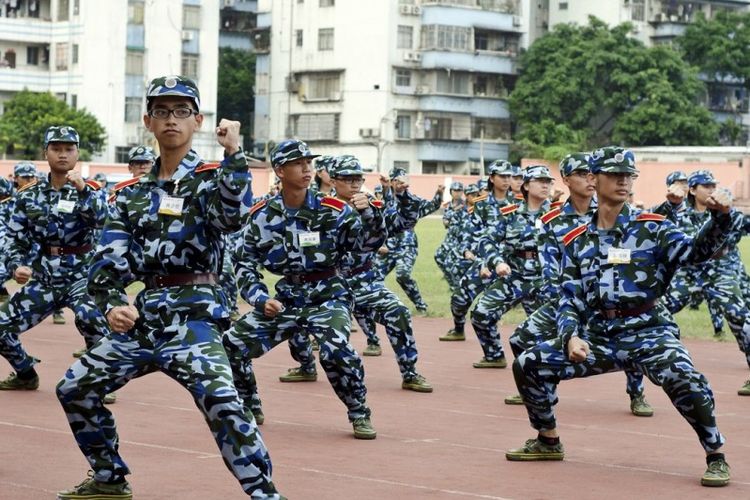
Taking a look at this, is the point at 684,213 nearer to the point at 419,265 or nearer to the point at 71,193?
the point at 71,193

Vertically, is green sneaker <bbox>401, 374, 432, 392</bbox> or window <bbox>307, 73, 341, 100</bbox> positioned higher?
window <bbox>307, 73, 341, 100</bbox>

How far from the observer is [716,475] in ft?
32.6

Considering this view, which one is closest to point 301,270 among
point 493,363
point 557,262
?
point 557,262

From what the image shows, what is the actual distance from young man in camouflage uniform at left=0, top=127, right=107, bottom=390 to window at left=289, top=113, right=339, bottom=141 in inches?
2718

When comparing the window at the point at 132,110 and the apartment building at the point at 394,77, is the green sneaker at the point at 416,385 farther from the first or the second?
the apartment building at the point at 394,77

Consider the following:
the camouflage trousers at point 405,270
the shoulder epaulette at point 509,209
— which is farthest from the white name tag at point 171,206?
the camouflage trousers at point 405,270

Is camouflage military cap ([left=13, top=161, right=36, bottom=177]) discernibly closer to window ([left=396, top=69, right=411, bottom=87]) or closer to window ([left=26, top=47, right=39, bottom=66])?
window ([left=26, top=47, right=39, bottom=66])

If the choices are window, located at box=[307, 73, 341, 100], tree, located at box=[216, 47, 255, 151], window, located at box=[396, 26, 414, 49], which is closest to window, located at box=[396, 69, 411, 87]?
window, located at box=[396, 26, 414, 49]

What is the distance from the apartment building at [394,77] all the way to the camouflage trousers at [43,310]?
223 ft

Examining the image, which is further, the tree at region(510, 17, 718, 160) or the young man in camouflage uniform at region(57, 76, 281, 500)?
the tree at region(510, 17, 718, 160)

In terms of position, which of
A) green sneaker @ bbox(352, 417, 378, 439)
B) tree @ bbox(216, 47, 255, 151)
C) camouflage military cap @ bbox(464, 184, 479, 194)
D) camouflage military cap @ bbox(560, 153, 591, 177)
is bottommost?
green sneaker @ bbox(352, 417, 378, 439)

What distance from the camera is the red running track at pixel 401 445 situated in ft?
31.8

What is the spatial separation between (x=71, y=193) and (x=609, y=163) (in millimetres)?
5385

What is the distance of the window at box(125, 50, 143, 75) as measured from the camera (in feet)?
256
